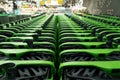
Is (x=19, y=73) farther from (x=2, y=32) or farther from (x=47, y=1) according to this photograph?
(x=47, y=1)

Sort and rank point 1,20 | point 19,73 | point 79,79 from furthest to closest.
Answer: point 1,20 < point 19,73 < point 79,79

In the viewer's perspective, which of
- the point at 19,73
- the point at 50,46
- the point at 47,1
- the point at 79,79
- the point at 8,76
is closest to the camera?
the point at 8,76

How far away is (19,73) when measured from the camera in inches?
115

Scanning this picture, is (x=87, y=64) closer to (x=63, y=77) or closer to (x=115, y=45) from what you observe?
(x=63, y=77)

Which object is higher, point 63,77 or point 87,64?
point 87,64

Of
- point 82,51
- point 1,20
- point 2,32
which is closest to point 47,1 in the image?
point 1,20

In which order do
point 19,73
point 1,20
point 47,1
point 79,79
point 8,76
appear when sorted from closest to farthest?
point 8,76 < point 79,79 < point 19,73 < point 1,20 < point 47,1

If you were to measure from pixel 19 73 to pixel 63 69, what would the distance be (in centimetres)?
51

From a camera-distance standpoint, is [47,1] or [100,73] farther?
[47,1]

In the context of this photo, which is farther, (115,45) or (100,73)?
(115,45)

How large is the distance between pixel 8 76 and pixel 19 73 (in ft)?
1.24

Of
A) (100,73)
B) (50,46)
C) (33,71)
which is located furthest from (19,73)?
(50,46)

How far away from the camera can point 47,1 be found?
121 feet

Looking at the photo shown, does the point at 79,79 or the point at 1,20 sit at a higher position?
the point at 79,79
